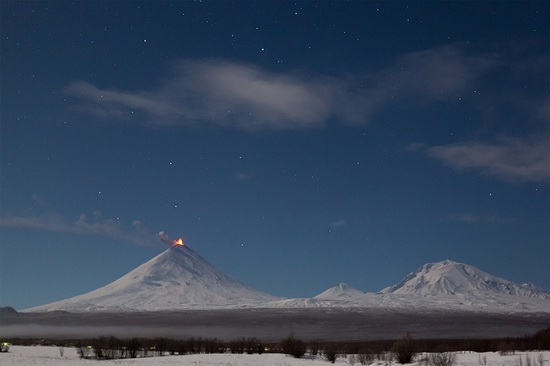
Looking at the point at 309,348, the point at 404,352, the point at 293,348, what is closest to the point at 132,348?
the point at 309,348

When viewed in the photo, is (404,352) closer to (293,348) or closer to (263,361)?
(263,361)

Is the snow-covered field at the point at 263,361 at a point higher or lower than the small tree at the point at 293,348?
lower

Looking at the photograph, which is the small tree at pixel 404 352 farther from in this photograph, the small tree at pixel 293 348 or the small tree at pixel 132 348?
the small tree at pixel 132 348

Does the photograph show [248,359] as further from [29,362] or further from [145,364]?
[29,362]

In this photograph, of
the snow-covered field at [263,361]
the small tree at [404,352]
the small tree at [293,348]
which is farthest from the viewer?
the small tree at [293,348]

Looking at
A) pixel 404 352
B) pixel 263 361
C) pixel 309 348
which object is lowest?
pixel 263 361

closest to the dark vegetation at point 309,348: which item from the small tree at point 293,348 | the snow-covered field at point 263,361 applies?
the small tree at point 293,348

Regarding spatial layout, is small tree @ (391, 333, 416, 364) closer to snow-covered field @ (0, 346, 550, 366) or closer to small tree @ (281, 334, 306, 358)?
snow-covered field @ (0, 346, 550, 366)

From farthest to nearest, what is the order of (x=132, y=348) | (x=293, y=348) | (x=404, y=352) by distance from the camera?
(x=132, y=348) → (x=293, y=348) → (x=404, y=352)

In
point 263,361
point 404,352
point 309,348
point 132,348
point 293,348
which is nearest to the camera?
point 404,352

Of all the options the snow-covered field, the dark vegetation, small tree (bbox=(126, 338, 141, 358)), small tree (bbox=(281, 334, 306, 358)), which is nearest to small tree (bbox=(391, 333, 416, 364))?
the dark vegetation

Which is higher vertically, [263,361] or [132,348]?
[132,348]

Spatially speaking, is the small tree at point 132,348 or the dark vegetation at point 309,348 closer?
the dark vegetation at point 309,348
